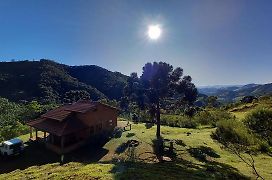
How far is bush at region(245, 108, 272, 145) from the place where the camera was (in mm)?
25234

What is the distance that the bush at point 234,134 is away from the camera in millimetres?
33316

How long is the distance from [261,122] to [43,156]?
30.0 meters

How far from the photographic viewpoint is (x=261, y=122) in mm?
25547

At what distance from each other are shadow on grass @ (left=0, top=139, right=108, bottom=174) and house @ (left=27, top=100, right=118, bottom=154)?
45.0 inches

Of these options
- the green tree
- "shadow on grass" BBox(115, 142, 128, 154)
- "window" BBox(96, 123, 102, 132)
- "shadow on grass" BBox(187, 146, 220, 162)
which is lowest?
"shadow on grass" BBox(187, 146, 220, 162)

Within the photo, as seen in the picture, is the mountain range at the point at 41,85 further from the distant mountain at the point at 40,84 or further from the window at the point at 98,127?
the window at the point at 98,127

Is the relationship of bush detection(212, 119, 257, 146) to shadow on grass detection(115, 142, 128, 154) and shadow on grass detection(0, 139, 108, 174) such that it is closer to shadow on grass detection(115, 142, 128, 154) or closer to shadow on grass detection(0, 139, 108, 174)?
shadow on grass detection(115, 142, 128, 154)

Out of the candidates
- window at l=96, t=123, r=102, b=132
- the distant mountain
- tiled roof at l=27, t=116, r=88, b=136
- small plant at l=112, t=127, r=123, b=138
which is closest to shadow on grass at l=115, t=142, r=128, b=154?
small plant at l=112, t=127, r=123, b=138

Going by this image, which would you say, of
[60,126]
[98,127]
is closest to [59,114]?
[60,126]

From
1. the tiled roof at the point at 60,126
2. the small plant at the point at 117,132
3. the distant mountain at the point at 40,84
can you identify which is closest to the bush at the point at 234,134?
the small plant at the point at 117,132

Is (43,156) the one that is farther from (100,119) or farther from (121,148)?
(100,119)

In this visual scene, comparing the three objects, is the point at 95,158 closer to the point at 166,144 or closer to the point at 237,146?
the point at 166,144

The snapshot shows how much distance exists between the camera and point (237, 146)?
3747cm

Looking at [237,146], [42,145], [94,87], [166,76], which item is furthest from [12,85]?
[237,146]
